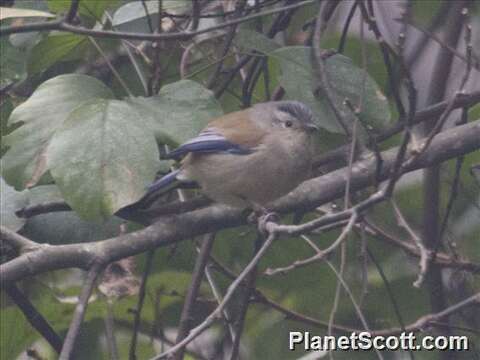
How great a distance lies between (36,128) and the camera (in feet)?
10.5

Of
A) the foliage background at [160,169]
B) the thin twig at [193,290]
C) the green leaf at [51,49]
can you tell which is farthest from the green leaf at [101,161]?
the green leaf at [51,49]

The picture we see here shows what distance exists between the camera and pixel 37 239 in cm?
339

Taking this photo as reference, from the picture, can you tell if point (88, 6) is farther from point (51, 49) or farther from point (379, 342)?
point (379, 342)

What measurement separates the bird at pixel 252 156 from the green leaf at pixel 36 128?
51 centimetres

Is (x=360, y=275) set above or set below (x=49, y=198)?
below

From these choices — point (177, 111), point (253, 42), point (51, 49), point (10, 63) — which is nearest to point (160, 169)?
point (177, 111)

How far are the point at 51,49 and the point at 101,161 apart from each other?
87cm

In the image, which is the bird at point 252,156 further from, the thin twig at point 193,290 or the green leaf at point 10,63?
the green leaf at point 10,63

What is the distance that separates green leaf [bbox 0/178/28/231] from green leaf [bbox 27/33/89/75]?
0.52 metres

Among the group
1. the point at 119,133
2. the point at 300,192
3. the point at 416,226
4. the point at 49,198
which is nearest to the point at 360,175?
the point at 300,192

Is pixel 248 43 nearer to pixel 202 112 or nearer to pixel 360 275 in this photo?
pixel 202 112

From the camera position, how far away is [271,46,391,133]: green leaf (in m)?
3.41

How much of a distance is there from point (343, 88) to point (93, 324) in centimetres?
134

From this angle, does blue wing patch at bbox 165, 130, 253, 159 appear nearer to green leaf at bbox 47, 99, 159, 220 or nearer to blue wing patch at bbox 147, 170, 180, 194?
blue wing patch at bbox 147, 170, 180, 194
